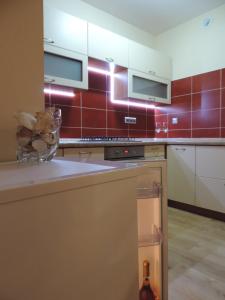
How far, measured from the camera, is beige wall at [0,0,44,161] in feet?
3.05

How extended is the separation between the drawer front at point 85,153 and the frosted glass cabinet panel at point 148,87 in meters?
1.02

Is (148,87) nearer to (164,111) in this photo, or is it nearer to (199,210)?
(164,111)

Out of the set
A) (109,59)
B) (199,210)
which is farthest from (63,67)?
(199,210)

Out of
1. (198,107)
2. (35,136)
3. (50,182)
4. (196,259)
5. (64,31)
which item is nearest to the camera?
(50,182)

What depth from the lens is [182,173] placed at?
8.82ft

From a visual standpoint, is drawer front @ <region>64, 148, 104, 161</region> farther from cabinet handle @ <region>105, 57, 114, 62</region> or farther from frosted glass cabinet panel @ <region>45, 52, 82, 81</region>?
cabinet handle @ <region>105, 57, 114, 62</region>

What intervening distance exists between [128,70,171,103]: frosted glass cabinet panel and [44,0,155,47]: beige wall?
70cm

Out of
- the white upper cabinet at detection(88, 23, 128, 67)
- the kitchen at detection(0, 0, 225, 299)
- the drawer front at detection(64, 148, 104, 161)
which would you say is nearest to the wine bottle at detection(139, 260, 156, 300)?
the drawer front at detection(64, 148, 104, 161)

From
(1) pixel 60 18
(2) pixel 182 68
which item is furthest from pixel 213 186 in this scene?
(1) pixel 60 18

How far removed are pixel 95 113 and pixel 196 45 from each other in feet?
5.32

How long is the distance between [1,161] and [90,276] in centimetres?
61

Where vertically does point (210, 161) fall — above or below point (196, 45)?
below

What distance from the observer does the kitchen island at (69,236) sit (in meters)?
0.42

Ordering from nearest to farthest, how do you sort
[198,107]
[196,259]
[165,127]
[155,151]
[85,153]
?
[196,259]
[85,153]
[155,151]
[198,107]
[165,127]
